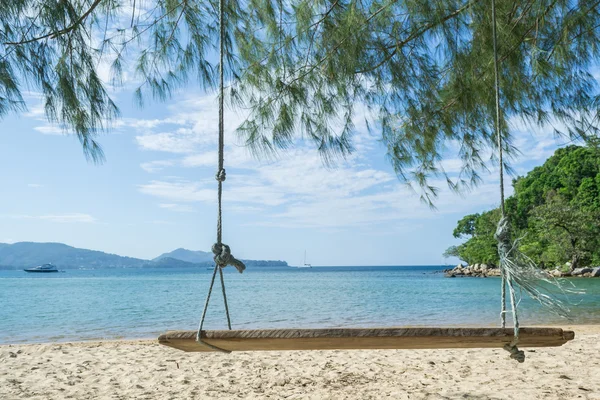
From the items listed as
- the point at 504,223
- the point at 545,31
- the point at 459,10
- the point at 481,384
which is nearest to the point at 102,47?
the point at 459,10

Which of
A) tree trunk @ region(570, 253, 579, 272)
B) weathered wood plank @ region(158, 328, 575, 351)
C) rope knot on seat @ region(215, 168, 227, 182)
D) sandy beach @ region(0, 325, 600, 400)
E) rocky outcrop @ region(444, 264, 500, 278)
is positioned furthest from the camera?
rocky outcrop @ region(444, 264, 500, 278)

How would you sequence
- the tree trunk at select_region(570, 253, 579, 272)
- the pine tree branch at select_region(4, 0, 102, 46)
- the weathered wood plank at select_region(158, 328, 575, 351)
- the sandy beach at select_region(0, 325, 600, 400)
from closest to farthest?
the weathered wood plank at select_region(158, 328, 575, 351)
the pine tree branch at select_region(4, 0, 102, 46)
the sandy beach at select_region(0, 325, 600, 400)
the tree trunk at select_region(570, 253, 579, 272)

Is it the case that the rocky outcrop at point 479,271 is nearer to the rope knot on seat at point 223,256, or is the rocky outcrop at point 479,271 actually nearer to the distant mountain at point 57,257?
the rope knot on seat at point 223,256

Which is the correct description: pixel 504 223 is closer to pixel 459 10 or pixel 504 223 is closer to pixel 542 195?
pixel 459 10

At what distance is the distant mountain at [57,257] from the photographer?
10700cm

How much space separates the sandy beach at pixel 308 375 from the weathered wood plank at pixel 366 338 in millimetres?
2045

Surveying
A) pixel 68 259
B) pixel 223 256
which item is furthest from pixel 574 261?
pixel 68 259

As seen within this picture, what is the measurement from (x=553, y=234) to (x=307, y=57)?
25.6m

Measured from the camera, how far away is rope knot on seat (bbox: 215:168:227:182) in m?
2.19

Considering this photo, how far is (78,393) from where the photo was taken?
3.97m

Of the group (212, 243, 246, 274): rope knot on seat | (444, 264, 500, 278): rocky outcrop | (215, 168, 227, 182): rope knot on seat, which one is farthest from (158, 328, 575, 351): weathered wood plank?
(444, 264, 500, 278): rocky outcrop

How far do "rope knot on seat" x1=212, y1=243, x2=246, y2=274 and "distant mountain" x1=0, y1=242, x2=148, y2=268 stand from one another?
11101cm

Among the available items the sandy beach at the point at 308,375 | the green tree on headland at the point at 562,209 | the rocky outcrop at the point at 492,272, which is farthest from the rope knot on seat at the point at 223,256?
the rocky outcrop at the point at 492,272

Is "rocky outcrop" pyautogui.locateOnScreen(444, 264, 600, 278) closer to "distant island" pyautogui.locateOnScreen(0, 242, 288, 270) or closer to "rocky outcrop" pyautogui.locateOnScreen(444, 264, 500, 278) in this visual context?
"rocky outcrop" pyautogui.locateOnScreen(444, 264, 500, 278)
